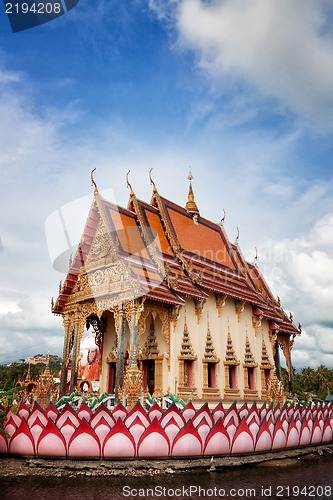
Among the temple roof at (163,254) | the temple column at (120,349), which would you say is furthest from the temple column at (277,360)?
the temple column at (120,349)

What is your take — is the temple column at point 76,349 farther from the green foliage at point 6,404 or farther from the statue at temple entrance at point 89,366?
the green foliage at point 6,404

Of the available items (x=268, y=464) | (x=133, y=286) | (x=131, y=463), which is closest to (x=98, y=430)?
(x=131, y=463)

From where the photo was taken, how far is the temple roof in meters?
13.1

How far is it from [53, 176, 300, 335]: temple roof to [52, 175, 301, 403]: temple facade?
45mm

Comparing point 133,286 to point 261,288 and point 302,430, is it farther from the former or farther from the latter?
point 261,288

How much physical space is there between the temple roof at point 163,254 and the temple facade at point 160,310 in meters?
0.05

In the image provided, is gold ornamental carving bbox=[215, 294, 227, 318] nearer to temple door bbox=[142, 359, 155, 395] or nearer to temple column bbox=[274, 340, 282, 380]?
temple door bbox=[142, 359, 155, 395]

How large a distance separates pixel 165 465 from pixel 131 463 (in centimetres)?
63

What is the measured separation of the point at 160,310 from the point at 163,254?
98.2 inches

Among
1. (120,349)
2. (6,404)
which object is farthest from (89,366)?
(6,404)

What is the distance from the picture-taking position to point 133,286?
39.7 feet

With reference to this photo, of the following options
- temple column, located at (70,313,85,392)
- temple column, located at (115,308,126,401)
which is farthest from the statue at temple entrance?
temple column, located at (115,308,126,401)

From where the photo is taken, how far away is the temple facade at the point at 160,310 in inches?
496

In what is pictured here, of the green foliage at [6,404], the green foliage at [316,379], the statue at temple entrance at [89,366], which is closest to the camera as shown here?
the green foliage at [6,404]
